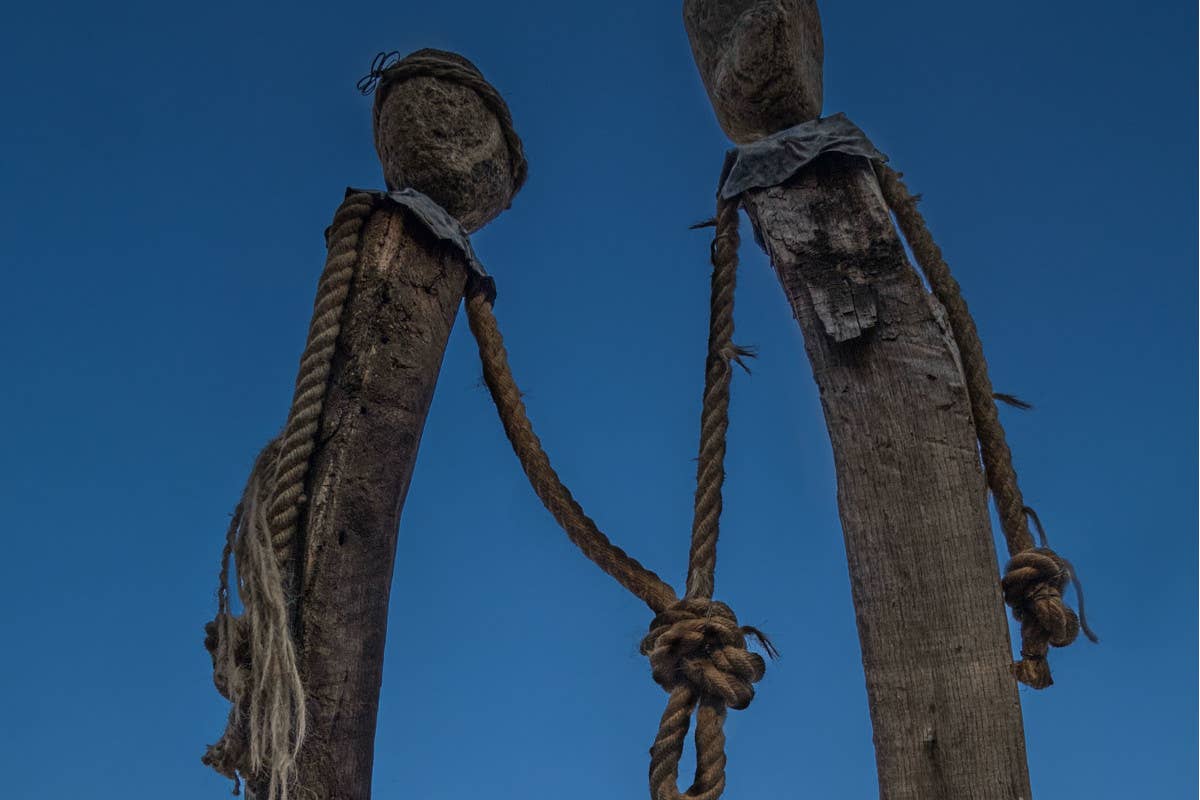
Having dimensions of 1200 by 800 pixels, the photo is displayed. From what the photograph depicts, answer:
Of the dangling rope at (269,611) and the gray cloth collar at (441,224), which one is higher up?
the gray cloth collar at (441,224)

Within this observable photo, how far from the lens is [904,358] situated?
1792mm

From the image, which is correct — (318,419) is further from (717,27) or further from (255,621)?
(717,27)

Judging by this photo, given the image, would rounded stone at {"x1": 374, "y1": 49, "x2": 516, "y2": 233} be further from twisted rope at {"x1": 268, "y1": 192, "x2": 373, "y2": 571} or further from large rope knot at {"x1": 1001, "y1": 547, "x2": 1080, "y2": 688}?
large rope knot at {"x1": 1001, "y1": 547, "x2": 1080, "y2": 688}

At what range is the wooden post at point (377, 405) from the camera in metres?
1.85

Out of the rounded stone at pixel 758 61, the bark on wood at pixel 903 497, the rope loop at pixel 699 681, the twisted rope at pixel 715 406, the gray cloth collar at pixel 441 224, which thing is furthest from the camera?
the gray cloth collar at pixel 441 224

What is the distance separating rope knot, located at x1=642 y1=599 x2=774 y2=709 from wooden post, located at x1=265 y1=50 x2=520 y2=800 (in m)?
0.53

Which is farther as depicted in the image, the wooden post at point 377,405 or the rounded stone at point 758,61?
the rounded stone at point 758,61

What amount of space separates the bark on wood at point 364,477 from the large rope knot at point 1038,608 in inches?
43.0

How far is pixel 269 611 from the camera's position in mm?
1761

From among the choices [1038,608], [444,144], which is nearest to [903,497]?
[1038,608]

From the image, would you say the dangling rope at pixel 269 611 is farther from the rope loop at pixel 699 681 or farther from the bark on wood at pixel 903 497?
the bark on wood at pixel 903 497

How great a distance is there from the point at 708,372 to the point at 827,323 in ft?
0.89

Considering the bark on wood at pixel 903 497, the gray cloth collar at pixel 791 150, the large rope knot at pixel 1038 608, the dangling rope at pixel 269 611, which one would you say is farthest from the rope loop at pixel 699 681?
the gray cloth collar at pixel 791 150

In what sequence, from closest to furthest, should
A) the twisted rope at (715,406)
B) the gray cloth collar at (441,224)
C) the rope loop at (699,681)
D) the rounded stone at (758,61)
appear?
the rope loop at (699,681), the twisted rope at (715,406), the rounded stone at (758,61), the gray cloth collar at (441,224)
